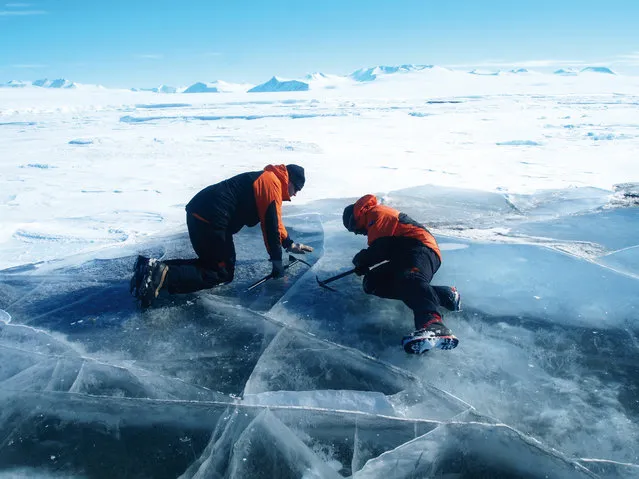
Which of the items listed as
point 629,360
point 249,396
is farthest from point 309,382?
point 629,360

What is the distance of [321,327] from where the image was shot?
2713 millimetres

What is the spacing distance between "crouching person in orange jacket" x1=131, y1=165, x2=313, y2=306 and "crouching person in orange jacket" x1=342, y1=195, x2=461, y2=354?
1.63 ft

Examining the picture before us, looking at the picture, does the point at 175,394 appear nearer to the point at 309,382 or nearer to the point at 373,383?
the point at 309,382

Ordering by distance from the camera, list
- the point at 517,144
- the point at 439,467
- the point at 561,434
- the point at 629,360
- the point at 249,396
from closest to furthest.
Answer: the point at 439,467 < the point at 561,434 < the point at 249,396 < the point at 629,360 < the point at 517,144

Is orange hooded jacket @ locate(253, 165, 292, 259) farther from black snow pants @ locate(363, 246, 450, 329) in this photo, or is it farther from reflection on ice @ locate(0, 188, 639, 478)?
black snow pants @ locate(363, 246, 450, 329)

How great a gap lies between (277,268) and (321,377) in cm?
113

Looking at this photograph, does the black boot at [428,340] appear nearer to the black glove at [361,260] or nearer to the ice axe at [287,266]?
the black glove at [361,260]

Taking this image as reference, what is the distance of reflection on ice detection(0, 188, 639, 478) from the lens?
70.4 inches

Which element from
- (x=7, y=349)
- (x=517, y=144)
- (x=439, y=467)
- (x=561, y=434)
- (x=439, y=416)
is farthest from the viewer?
(x=517, y=144)

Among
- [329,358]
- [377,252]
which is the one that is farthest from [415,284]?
[329,358]

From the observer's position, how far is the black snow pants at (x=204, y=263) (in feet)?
10.0

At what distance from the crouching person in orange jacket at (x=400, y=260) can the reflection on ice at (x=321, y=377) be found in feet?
0.59

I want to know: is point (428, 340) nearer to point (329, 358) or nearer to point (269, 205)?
point (329, 358)

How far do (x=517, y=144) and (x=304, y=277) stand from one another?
35.9ft
